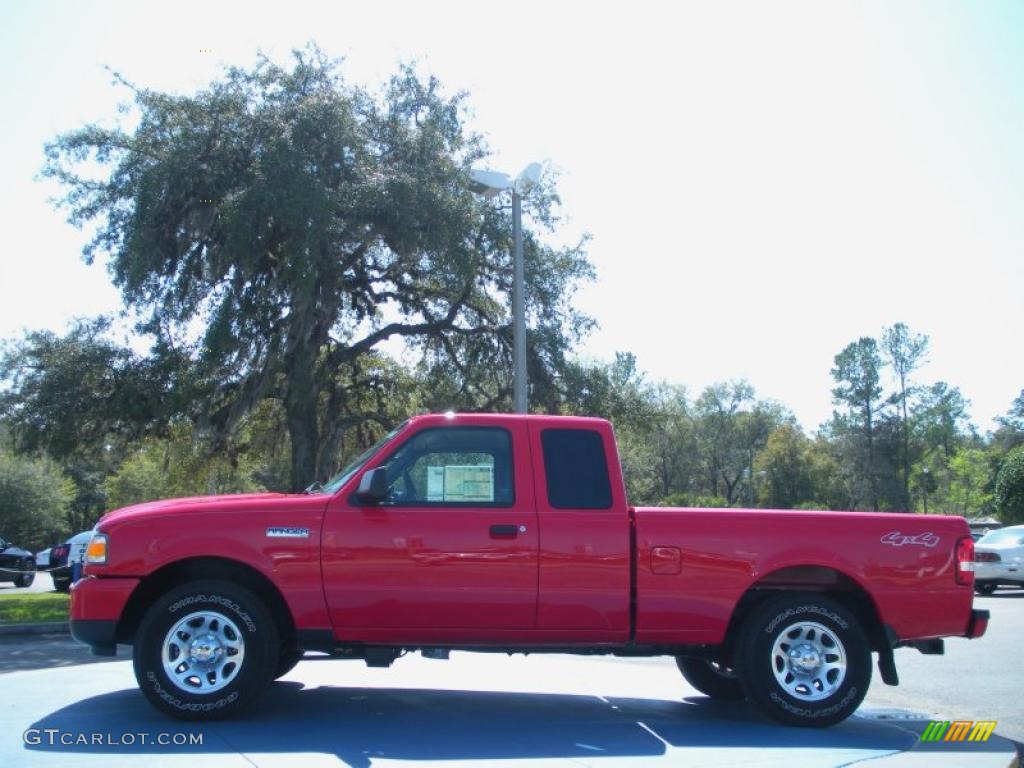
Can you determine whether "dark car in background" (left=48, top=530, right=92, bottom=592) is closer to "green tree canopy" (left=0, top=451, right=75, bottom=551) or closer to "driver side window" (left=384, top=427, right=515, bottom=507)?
"driver side window" (left=384, top=427, right=515, bottom=507)

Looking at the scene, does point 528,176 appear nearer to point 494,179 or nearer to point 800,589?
point 494,179

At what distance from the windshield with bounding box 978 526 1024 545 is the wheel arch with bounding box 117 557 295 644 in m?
18.2

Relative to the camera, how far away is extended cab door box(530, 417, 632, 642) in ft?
22.0

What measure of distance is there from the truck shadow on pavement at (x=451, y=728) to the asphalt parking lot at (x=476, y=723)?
15 millimetres

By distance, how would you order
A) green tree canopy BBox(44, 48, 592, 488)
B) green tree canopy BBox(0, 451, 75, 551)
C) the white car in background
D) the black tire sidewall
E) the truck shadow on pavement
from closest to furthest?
the truck shadow on pavement
the black tire sidewall
green tree canopy BBox(44, 48, 592, 488)
the white car in background
green tree canopy BBox(0, 451, 75, 551)

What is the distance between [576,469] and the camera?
23.1ft

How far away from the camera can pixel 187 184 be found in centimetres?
1716

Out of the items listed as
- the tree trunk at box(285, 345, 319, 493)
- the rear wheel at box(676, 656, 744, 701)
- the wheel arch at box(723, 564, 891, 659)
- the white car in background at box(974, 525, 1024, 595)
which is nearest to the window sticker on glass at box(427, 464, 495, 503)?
the wheel arch at box(723, 564, 891, 659)

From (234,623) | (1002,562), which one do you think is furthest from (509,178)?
(1002,562)

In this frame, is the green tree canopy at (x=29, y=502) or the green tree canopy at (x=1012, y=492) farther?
the green tree canopy at (x=29, y=502)

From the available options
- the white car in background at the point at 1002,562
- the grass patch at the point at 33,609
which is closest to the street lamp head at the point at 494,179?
the grass patch at the point at 33,609

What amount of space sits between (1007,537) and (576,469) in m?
17.2

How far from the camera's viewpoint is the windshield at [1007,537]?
808 inches

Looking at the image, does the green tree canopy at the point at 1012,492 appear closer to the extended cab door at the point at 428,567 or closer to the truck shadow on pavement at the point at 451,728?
the truck shadow on pavement at the point at 451,728
